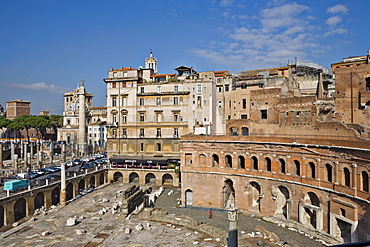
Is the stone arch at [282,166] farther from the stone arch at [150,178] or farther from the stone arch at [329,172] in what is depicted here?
the stone arch at [150,178]

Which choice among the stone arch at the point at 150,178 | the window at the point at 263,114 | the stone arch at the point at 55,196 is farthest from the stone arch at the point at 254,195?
the stone arch at the point at 55,196

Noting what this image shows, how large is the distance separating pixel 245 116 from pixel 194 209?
62.0 ft

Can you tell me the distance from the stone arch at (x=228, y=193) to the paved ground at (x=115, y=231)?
1340 millimetres

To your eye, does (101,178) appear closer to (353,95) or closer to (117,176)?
(117,176)

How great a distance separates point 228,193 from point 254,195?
9.54 feet

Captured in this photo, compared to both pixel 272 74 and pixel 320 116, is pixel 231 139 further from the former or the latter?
pixel 272 74

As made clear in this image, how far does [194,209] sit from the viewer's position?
105 ft

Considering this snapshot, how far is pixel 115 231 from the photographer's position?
82.5 ft

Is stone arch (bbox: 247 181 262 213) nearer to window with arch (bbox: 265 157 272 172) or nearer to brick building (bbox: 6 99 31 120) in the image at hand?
window with arch (bbox: 265 157 272 172)

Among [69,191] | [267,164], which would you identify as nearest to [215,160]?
[267,164]

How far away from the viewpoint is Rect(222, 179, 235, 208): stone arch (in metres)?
31.8

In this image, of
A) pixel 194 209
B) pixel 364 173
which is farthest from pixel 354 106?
pixel 194 209

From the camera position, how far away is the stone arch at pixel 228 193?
31.8 metres

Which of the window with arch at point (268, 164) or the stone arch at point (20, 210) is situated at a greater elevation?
the window with arch at point (268, 164)
